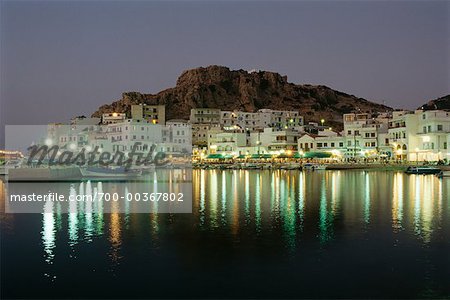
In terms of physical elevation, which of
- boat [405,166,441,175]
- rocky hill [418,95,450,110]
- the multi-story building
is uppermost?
rocky hill [418,95,450,110]

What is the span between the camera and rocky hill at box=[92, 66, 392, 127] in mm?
110000

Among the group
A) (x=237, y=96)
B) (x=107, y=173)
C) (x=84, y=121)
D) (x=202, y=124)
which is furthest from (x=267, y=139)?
(x=237, y=96)

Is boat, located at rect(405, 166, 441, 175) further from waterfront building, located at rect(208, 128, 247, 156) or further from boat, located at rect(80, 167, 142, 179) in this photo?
waterfront building, located at rect(208, 128, 247, 156)

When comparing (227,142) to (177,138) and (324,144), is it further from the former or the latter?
(324,144)

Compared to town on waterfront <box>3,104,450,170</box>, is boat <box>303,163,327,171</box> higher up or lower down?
lower down

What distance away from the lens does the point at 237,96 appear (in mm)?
120750

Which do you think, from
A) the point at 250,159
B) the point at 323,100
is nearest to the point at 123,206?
the point at 250,159

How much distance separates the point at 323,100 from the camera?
139 metres

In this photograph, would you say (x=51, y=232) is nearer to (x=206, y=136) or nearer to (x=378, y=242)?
(x=378, y=242)

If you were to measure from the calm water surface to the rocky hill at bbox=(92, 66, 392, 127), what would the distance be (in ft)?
281

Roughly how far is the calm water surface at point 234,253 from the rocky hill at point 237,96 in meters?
85.6

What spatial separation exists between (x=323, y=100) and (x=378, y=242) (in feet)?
418

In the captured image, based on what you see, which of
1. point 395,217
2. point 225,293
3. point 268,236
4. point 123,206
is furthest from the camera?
point 123,206

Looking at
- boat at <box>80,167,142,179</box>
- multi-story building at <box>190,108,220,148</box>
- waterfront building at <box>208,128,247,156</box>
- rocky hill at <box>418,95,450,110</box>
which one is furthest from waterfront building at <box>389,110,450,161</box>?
rocky hill at <box>418,95,450,110</box>
